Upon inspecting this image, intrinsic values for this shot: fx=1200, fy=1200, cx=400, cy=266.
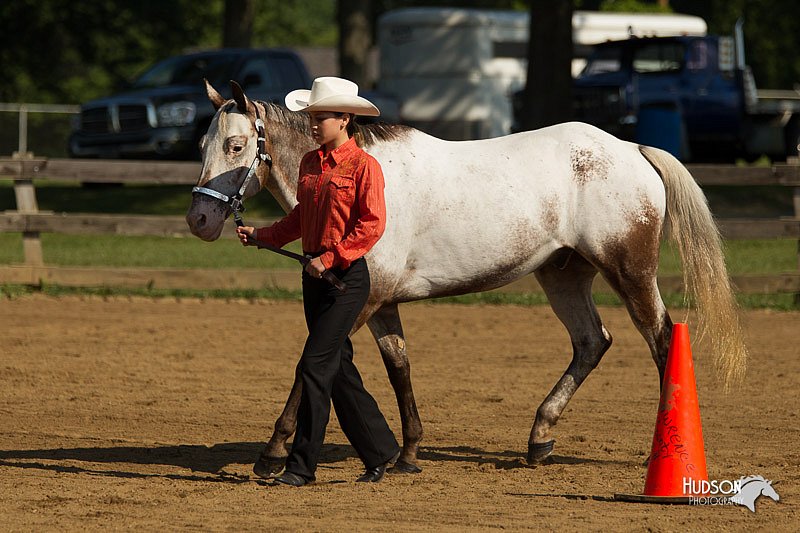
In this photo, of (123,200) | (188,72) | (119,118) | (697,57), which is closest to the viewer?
(119,118)

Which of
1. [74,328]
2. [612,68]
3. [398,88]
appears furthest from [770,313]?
[398,88]

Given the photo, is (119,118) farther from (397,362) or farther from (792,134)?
(397,362)

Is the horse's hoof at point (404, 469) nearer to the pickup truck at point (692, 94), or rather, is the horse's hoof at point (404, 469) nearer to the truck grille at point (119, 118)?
the truck grille at point (119, 118)

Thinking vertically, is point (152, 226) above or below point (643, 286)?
below

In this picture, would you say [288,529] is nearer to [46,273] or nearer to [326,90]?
[326,90]

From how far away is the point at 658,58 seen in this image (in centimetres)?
2266

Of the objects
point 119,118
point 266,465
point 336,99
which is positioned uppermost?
point 336,99

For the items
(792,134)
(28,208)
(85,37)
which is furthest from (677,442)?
(85,37)

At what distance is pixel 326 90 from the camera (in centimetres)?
562

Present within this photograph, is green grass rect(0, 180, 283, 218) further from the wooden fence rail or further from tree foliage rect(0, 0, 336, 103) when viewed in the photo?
tree foliage rect(0, 0, 336, 103)

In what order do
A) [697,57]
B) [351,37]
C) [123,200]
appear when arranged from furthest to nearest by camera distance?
[351,37] → [697,57] → [123,200]

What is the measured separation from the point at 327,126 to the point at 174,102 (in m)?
15.7

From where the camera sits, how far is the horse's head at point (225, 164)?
19.6 ft

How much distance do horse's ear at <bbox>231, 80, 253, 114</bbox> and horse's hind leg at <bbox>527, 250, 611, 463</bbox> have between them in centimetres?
190
